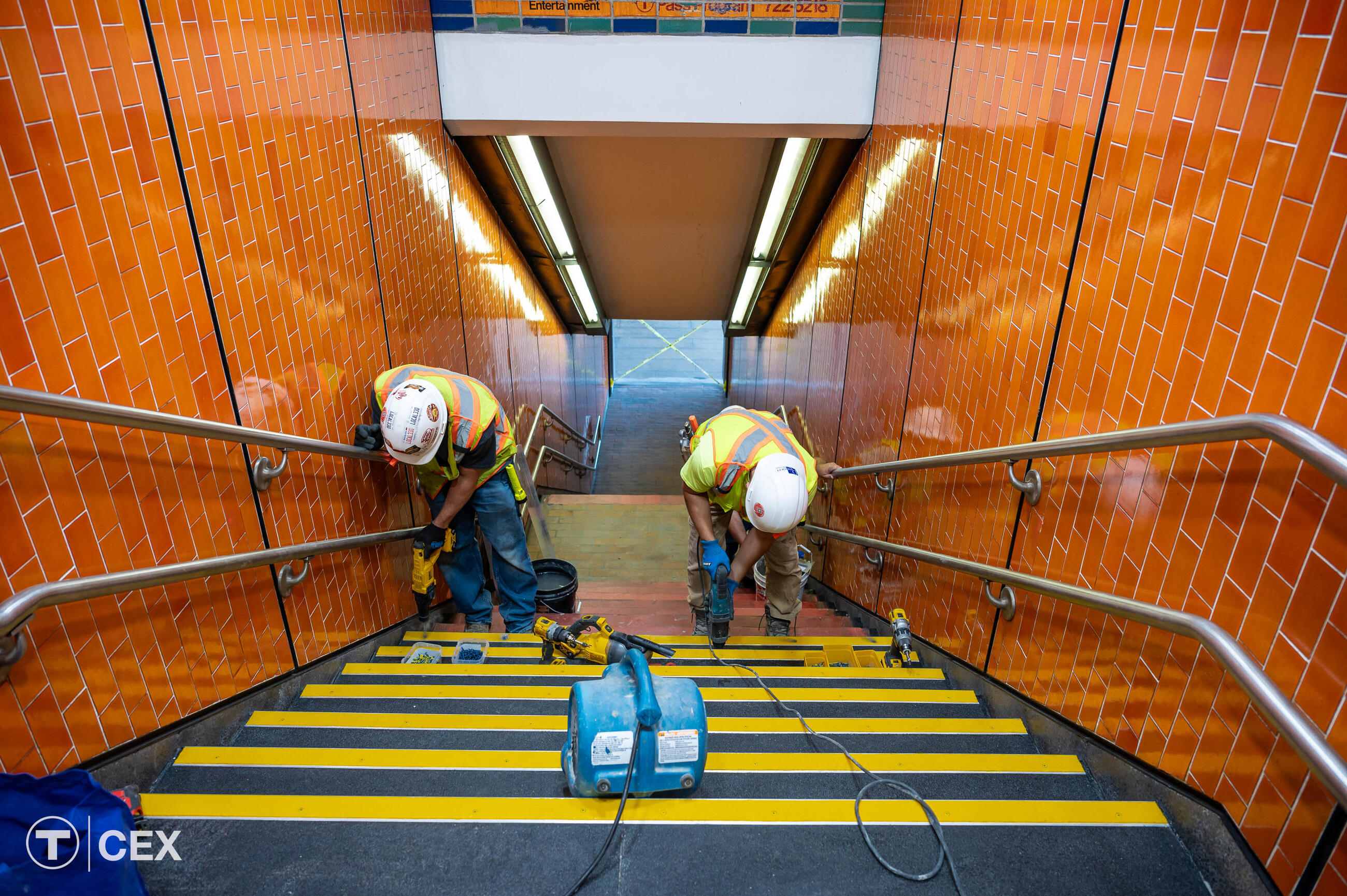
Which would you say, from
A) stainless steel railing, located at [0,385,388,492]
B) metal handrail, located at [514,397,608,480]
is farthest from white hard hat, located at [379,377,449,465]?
metal handrail, located at [514,397,608,480]

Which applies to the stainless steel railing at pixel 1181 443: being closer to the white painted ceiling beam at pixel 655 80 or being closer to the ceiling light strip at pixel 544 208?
the white painted ceiling beam at pixel 655 80

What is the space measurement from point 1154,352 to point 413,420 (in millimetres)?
2653

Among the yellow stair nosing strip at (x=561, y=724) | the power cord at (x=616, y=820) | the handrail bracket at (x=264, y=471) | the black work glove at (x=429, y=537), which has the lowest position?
the black work glove at (x=429, y=537)

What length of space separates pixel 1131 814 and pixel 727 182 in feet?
19.8

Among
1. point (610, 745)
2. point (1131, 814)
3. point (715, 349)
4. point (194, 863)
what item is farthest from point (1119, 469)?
point (715, 349)

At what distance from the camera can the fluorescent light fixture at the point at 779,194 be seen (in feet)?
19.1

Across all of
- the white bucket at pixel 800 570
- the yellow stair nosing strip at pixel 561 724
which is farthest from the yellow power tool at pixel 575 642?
the white bucket at pixel 800 570

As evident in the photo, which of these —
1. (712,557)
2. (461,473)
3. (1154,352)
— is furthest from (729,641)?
(1154,352)

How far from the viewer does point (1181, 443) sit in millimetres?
1516

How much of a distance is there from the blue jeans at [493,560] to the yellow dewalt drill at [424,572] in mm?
110

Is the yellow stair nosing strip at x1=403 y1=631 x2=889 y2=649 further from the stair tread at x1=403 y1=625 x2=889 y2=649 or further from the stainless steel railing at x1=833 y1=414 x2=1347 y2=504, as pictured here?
the stainless steel railing at x1=833 y1=414 x2=1347 y2=504

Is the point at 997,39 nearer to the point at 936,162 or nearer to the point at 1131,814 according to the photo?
the point at 936,162

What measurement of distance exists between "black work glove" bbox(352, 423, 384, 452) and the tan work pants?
5.54 ft

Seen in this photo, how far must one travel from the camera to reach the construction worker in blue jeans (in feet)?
10.3
